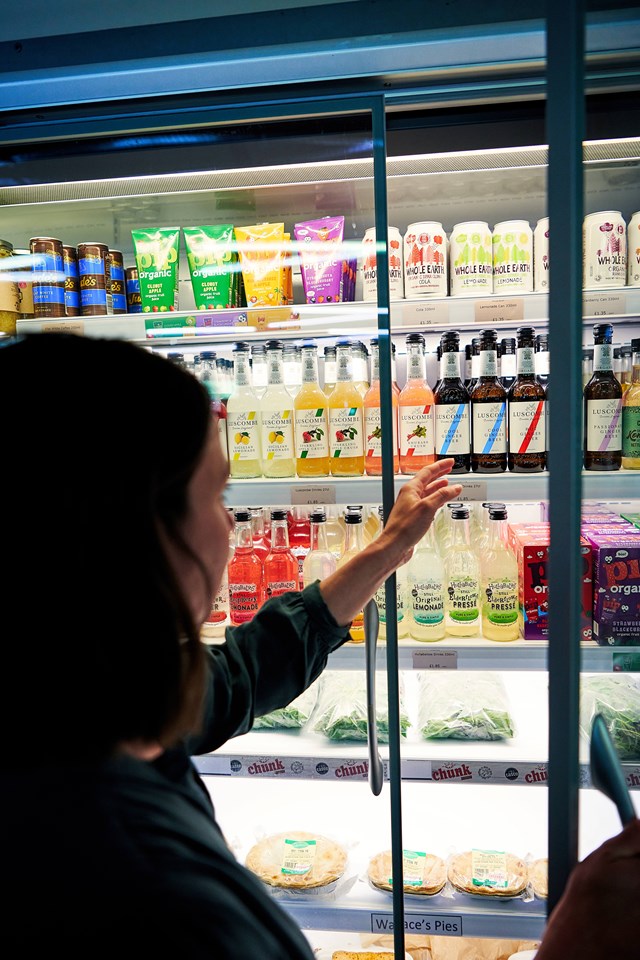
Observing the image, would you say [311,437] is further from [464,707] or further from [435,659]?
[464,707]

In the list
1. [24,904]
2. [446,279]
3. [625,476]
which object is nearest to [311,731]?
[625,476]

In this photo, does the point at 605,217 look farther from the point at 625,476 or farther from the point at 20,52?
the point at 20,52

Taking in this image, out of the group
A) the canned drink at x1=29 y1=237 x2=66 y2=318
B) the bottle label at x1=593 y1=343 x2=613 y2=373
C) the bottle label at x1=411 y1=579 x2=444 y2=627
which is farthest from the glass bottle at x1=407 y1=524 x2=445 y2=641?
the canned drink at x1=29 y1=237 x2=66 y2=318

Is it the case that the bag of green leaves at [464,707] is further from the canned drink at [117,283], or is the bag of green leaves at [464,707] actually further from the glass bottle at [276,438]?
the canned drink at [117,283]

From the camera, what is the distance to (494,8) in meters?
1.25

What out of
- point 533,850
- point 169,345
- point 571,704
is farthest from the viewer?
point 169,345

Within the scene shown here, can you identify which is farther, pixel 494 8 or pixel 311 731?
pixel 311 731

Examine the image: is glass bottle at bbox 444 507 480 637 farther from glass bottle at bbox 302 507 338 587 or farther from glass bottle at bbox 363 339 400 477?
glass bottle at bbox 302 507 338 587

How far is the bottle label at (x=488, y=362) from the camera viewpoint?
1671 millimetres

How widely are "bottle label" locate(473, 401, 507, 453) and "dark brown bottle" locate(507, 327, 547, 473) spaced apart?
20 mm

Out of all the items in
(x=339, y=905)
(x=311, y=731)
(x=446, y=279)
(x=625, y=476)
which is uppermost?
(x=446, y=279)

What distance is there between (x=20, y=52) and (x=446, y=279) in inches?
41.8

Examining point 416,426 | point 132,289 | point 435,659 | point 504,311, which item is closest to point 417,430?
point 416,426

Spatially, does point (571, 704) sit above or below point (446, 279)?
below
